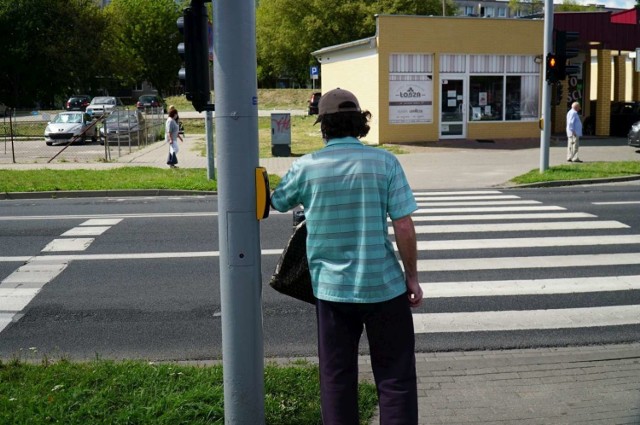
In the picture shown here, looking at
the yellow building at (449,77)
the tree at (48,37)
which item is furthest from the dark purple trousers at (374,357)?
the tree at (48,37)

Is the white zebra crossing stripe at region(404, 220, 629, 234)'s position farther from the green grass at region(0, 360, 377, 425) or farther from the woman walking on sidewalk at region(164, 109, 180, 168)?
the woman walking on sidewalk at region(164, 109, 180, 168)

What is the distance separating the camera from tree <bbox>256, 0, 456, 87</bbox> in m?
57.0

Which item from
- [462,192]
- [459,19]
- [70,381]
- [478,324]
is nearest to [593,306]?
[478,324]

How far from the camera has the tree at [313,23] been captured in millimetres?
57031

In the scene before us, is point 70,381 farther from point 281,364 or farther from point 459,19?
point 459,19

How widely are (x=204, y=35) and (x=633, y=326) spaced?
4682 millimetres

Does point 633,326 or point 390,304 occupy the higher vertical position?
point 390,304

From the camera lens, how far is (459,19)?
1065 inches

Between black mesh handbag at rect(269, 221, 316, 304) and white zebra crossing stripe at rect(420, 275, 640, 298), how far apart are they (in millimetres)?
4078

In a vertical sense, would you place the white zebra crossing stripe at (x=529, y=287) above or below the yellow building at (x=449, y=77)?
below

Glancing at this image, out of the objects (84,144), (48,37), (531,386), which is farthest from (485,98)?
(48,37)

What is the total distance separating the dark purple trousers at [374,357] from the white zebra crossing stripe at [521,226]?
24.4ft

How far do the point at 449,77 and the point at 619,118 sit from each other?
826cm

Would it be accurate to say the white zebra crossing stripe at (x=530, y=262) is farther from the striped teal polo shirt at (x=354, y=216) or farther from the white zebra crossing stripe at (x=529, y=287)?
the striped teal polo shirt at (x=354, y=216)
